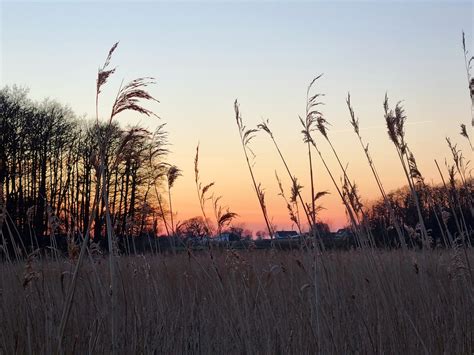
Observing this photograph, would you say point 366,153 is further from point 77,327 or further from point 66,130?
point 66,130

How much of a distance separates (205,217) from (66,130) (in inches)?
972

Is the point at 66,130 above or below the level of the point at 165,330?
above

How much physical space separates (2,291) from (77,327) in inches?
33.8

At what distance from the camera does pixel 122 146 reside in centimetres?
220

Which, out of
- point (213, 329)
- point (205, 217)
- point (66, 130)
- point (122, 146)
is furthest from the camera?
point (66, 130)

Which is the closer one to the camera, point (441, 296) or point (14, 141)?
point (441, 296)

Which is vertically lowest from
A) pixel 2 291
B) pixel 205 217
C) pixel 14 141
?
pixel 2 291

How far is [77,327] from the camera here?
3602 millimetres

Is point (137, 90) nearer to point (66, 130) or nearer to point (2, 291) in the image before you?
point (2, 291)

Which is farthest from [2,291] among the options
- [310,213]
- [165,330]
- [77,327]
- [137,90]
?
[137,90]

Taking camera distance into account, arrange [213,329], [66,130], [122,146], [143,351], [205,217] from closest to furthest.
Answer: [122,146] < [143,351] < [205,217] < [213,329] < [66,130]

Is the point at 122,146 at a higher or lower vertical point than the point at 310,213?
higher

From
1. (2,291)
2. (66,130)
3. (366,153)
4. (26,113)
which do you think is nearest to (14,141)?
(26,113)

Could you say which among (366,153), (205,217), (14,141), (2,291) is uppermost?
(14,141)
